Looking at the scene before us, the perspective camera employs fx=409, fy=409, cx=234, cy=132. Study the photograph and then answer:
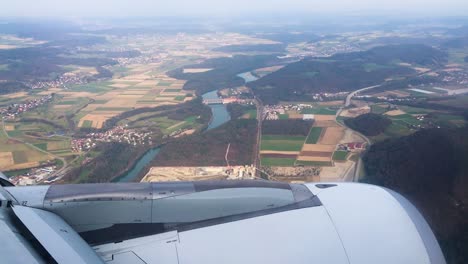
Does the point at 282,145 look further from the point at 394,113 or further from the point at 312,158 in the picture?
the point at 394,113

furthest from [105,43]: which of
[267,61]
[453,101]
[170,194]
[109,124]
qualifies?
[170,194]

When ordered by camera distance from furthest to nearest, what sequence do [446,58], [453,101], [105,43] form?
[105,43] < [446,58] < [453,101]

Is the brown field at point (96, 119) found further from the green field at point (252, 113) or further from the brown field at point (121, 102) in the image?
the green field at point (252, 113)

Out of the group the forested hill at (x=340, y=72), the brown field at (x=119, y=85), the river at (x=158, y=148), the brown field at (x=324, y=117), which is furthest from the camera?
the brown field at (x=119, y=85)

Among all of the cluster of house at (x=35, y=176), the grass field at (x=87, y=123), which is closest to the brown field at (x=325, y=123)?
the grass field at (x=87, y=123)

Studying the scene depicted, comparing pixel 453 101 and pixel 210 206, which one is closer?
pixel 210 206

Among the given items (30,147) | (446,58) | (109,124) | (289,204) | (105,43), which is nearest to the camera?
(289,204)

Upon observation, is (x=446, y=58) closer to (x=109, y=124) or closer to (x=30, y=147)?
(x=109, y=124)
